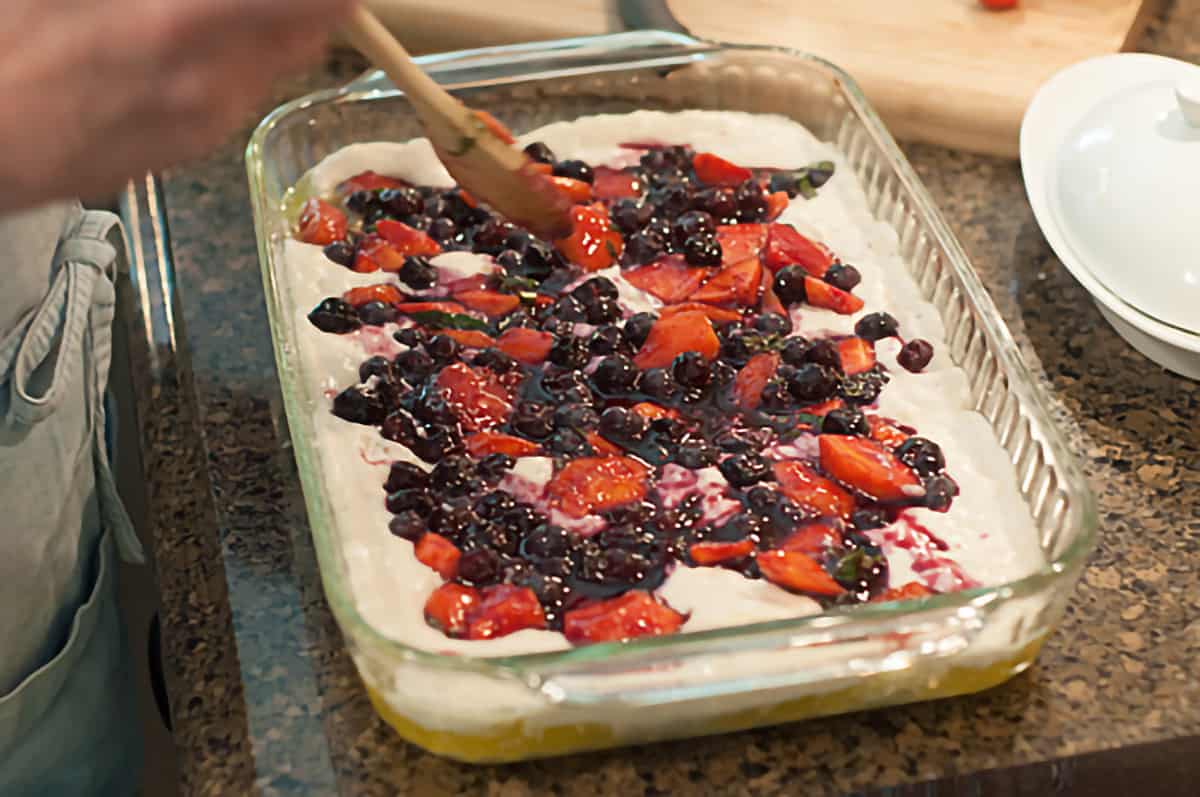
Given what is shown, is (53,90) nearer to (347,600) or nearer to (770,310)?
(347,600)

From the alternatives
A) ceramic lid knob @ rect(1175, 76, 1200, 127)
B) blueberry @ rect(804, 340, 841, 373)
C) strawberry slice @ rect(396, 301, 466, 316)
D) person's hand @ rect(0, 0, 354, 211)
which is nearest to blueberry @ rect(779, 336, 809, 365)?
blueberry @ rect(804, 340, 841, 373)

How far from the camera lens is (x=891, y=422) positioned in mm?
1180

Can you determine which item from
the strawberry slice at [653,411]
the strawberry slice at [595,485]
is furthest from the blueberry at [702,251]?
the strawberry slice at [595,485]

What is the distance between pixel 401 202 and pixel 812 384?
19.9 inches

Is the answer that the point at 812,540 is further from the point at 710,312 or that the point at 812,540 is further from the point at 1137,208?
the point at 1137,208

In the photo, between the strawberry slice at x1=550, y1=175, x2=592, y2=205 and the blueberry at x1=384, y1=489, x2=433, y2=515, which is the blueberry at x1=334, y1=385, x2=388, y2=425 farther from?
the strawberry slice at x1=550, y1=175, x2=592, y2=205

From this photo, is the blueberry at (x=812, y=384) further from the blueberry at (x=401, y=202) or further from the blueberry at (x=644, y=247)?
the blueberry at (x=401, y=202)

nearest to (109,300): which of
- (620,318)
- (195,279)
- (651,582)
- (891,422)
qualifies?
(195,279)

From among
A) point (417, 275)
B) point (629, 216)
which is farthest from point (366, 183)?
point (629, 216)

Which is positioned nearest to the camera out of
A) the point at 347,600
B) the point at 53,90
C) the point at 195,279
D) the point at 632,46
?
the point at 53,90

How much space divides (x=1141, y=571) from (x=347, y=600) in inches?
27.0

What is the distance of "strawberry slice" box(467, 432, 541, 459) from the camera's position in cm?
114

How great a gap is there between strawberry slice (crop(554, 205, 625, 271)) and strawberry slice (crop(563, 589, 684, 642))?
1.61 ft

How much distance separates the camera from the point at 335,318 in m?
1.26
